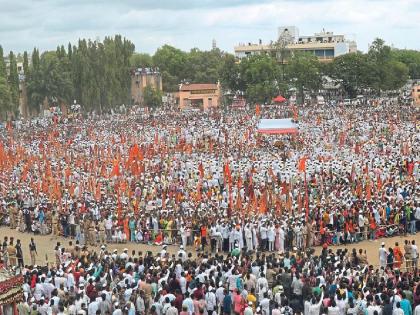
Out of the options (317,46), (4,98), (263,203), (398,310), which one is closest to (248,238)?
(263,203)

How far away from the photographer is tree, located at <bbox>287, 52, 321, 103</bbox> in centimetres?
6688

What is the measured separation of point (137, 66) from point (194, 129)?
144 feet

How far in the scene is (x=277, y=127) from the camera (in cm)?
3966

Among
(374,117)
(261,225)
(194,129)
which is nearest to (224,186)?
(261,225)

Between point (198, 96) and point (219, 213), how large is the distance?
1983 inches

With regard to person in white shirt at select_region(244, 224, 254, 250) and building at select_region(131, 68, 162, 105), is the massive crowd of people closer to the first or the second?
person in white shirt at select_region(244, 224, 254, 250)

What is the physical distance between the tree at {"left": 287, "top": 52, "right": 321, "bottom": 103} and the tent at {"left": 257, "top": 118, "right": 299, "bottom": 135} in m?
26.2

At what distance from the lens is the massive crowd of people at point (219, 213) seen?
1396 centimetres

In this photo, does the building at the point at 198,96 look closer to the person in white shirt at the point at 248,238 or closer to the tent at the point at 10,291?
the person in white shirt at the point at 248,238

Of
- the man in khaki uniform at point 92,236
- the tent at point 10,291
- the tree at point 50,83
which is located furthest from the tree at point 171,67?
the tent at point 10,291

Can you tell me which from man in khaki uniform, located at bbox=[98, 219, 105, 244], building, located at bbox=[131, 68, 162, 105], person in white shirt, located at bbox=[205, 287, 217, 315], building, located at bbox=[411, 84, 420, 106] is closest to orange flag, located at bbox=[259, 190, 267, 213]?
man in khaki uniform, located at bbox=[98, 219, 105, 244]

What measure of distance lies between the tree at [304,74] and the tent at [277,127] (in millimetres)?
26195

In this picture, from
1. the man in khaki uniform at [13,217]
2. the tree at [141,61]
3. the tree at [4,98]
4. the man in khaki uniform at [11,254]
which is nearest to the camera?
the man in khaki uniform at [11,254]

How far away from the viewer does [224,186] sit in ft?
89.8
